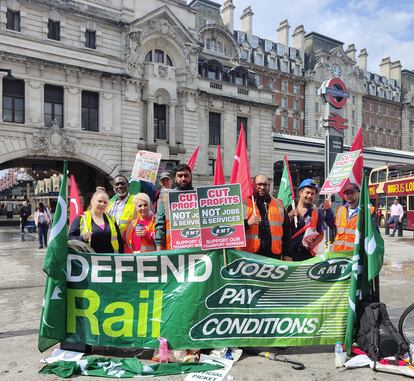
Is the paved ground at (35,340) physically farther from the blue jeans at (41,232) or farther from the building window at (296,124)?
the building window at (296,124)

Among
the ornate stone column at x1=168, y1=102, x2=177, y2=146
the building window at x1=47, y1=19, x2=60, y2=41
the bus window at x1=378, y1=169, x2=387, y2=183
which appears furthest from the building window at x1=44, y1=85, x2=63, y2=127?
the bus window at x1=378, y1=169, x2=387, y2=183

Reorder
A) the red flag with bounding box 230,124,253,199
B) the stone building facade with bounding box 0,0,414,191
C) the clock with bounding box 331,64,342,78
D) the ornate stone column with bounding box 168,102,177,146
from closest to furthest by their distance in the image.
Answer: the red flag with bounding box 230,124,253,199 < the stone building facade with bounding box 0,0,414,191 < the ornate stone column with bounding box 168,102,177,146 < the clock with bounding box 331,64,342,78

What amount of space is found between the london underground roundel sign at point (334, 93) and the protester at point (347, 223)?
1174cm

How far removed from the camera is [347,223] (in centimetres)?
520

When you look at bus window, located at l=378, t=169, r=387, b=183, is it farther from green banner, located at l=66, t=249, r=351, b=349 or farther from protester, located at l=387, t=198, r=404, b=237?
green banner, located at l=66, t=249, r=351, b=349

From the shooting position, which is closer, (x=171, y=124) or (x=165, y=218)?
(x=165, y=218)

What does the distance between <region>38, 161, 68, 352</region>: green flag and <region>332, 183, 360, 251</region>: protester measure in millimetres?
3287

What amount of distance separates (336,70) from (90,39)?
47.0 m

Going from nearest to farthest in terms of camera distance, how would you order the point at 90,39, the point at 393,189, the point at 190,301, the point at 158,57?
1. the point at 190,301
2. the point at 393,189
3. the point at 90,39
4. the point at 158,57

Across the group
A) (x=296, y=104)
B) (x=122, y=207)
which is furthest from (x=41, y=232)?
(x=296, y=104)

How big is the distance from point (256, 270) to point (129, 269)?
142cm

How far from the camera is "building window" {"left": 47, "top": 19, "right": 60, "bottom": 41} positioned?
25.0 m

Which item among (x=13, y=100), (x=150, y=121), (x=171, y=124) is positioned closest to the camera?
(x=13, y=100)

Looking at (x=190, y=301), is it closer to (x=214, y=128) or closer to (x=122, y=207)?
(x=122, y=207)
